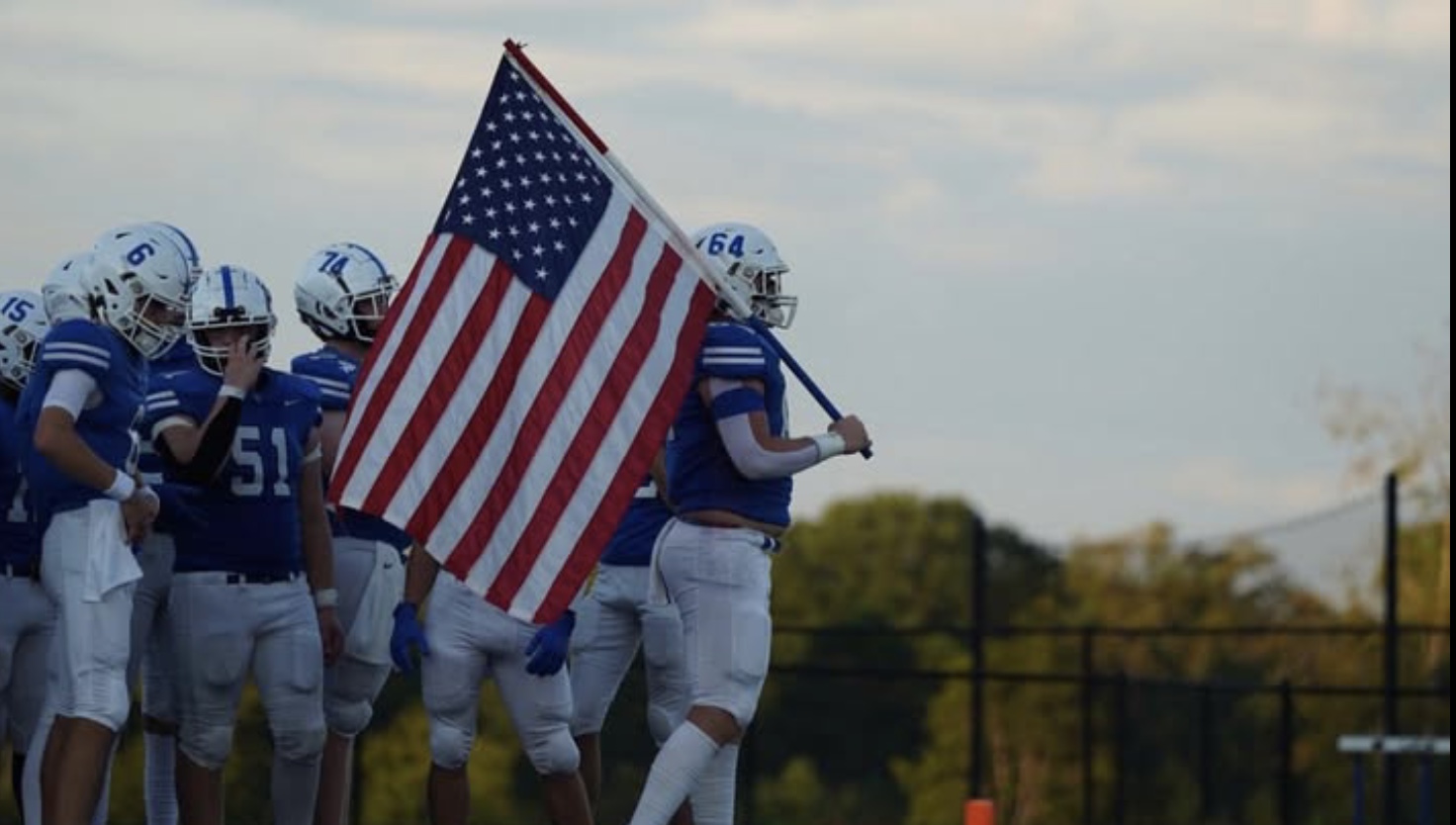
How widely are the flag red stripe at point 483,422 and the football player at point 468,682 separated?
0.38m

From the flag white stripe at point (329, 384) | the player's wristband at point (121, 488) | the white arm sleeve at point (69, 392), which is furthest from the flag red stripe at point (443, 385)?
the white arm sleeve at point (69, 392)

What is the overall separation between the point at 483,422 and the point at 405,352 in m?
0.35

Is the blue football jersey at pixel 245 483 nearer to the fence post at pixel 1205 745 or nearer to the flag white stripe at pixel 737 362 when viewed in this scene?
the flag white stripe at pixel 737 362

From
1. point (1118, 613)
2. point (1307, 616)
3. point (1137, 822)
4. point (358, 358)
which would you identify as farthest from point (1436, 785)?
point (1118, 613)

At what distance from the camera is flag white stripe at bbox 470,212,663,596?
10352 millimetres

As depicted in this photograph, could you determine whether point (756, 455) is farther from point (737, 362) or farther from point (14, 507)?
point (14, 507)

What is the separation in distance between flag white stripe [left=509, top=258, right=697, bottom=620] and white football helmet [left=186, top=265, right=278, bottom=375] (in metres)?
1.11

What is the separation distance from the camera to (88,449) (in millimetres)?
9641

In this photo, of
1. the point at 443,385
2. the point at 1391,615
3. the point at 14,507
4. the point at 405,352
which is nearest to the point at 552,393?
the point at 443,385

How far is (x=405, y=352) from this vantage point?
10508 mm

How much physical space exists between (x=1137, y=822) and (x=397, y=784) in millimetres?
7977

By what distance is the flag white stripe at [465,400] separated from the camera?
1041 cm

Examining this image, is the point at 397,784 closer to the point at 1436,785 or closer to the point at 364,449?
the point at 1436,785

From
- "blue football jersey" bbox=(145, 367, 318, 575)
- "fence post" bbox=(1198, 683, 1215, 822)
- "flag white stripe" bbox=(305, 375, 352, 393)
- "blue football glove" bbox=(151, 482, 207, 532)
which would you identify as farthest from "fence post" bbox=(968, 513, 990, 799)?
"blue football glove" bbox=(151, 482, 207, 532)
